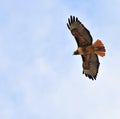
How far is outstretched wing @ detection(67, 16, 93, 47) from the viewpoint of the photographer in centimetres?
2439

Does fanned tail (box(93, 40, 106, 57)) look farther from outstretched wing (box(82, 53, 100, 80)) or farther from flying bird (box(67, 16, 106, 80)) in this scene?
outstretched wing (box(82, 53, 100, 80))

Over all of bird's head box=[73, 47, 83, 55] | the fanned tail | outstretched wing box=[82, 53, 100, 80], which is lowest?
the fanned tail

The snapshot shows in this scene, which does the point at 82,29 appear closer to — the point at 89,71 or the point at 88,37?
the point at 88,37

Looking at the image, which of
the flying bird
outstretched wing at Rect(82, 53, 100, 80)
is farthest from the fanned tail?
outstretched wing at Rect(82, 53, 100, 80)

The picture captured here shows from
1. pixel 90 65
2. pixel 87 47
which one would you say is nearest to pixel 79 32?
pixel 87 47

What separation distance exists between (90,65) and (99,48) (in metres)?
2.53

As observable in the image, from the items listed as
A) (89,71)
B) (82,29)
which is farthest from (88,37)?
(89,71)

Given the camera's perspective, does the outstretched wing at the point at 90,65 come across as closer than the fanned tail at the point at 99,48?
No

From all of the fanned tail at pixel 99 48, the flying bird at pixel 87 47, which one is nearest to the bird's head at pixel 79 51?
the flying bird at pixel 87 47

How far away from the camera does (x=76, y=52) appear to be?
1008 inches

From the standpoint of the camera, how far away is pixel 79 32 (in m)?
24.7

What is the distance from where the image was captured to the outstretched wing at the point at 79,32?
2439 cm

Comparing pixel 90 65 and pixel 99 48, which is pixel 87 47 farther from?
pixel 90 65

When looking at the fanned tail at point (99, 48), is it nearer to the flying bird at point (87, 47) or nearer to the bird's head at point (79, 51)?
the flying bird at point (87, 47)
